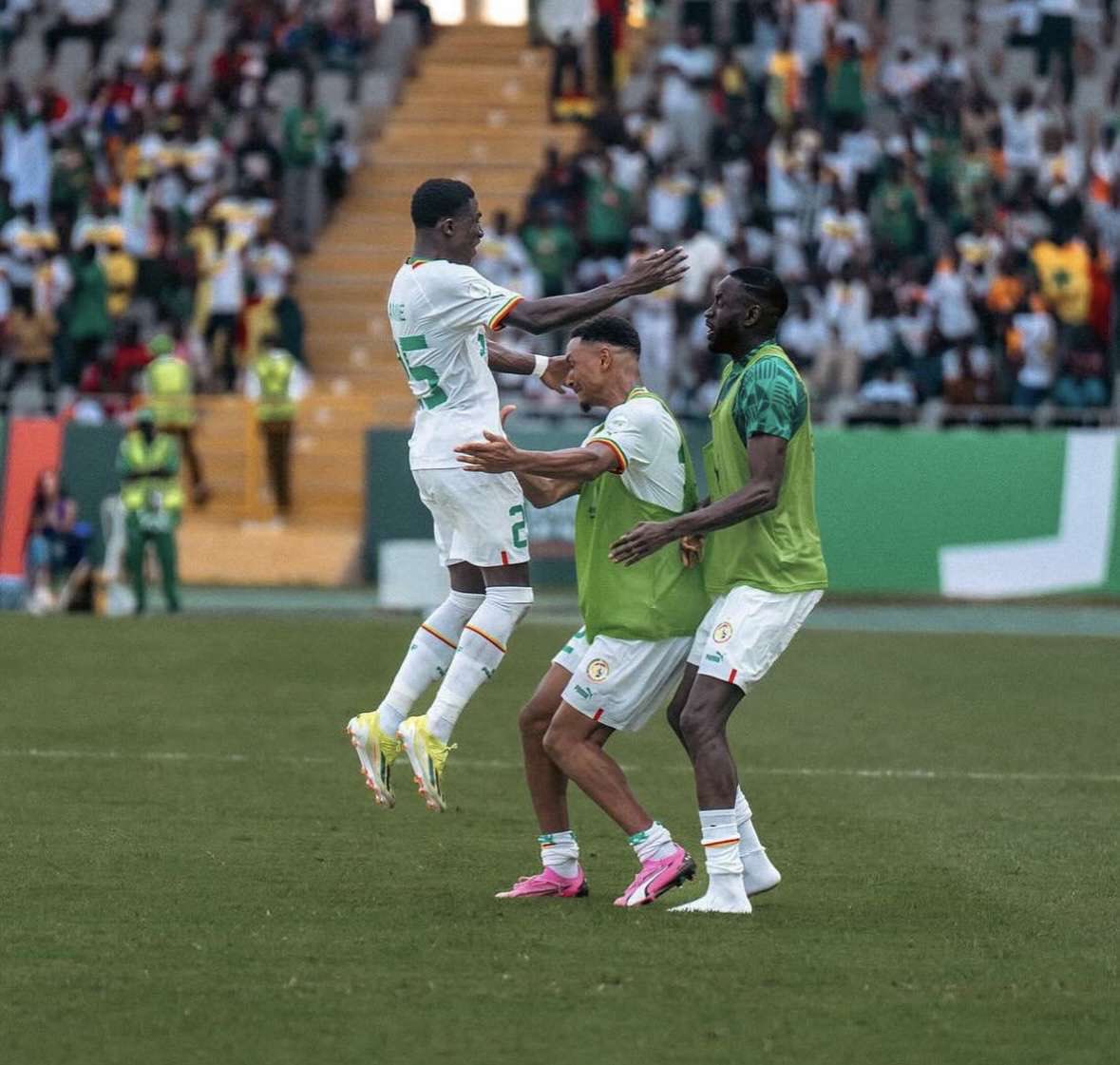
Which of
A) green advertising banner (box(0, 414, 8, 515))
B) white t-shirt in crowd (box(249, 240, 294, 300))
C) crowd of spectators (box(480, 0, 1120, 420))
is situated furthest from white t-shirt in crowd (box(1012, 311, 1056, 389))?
green advertising banner (box(0, 414, 8, 515))

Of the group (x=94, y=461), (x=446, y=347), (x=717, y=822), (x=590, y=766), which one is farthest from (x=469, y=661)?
(x=94, y=461)

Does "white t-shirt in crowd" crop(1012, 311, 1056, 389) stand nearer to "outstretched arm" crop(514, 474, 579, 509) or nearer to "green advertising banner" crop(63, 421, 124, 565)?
"green advertising banner" crop(63, 421, 124, 565)

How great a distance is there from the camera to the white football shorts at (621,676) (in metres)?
8.75

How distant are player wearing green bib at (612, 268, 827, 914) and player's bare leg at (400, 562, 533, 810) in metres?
1.18

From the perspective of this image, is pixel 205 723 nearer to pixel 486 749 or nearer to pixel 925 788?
pixel 486 749

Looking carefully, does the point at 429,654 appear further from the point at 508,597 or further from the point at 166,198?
the point at 166,198

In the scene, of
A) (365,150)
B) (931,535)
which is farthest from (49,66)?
(931,535)

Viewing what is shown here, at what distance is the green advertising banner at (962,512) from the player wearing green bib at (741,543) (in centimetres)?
1677

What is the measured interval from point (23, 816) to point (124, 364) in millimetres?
18281

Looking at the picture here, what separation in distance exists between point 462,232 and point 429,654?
5.79 feet

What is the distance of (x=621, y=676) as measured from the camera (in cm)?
875

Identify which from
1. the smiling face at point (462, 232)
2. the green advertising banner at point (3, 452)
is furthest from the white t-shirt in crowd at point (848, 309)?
the smiling face at point (462, 232)

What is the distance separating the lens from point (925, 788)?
41.3ft

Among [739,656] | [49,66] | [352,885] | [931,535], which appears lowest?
[931,535]
